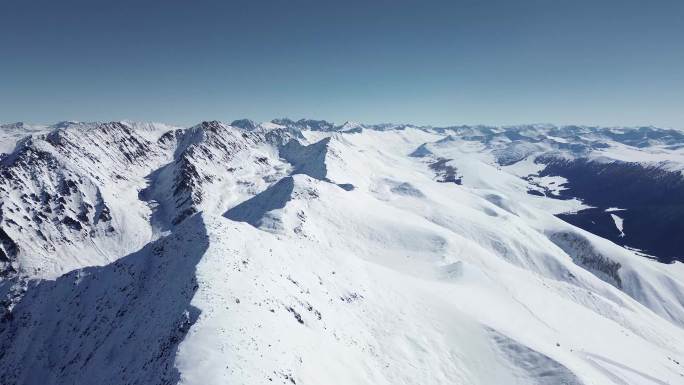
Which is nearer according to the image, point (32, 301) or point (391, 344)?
point (391, 344)

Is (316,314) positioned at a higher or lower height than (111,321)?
higher

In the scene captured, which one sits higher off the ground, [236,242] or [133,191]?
[236,242]

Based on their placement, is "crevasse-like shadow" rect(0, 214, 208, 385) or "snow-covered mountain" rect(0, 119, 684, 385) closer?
"snow-covered mountain" rect(0, 119, 684, 385)

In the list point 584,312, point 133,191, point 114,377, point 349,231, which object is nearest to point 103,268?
point 114,377

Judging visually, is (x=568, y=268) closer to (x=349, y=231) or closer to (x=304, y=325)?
(x=349, y=231)

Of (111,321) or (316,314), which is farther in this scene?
(111,321)

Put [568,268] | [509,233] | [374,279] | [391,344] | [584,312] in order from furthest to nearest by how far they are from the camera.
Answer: [509,233], [568,268], [584,312], [374,279], [391,344]

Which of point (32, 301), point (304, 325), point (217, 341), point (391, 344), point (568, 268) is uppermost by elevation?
point (217, 341)

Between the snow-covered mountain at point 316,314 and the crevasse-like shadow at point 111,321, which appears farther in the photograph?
the crevasse-like shadow at point 111,321
